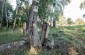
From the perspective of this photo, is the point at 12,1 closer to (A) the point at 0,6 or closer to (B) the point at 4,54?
(A) the point at 0,6

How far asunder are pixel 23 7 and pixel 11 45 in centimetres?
1925

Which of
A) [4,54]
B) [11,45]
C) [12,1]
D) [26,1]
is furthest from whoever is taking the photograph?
[12,1]

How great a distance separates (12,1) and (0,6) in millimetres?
4562

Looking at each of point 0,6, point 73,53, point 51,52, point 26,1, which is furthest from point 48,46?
point 0,6

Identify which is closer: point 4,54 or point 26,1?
point 4,54

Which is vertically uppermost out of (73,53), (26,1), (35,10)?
(26,1)

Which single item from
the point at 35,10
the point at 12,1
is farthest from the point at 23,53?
the point at 12,1

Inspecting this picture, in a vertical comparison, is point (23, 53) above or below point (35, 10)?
below

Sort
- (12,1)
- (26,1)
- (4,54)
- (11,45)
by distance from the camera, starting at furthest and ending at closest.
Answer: (12,1), (26,1), (11,45), (4,54)

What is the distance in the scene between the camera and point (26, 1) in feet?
108

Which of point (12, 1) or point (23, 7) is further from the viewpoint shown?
point (12, 1)

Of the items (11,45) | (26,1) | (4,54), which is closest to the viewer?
(4,54)

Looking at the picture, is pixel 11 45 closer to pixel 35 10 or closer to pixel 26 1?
pixel 35 10

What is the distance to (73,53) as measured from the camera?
49.0ft
